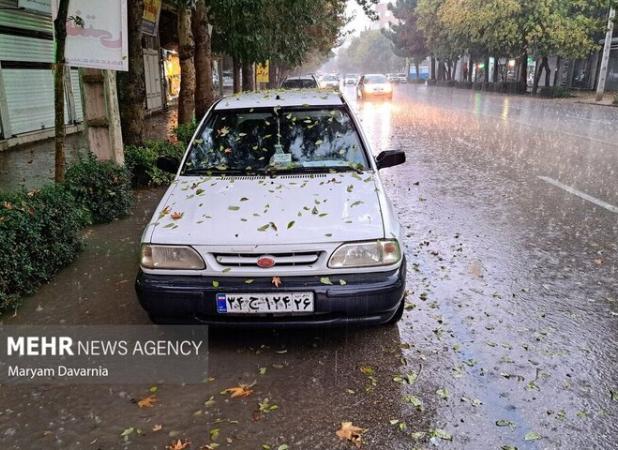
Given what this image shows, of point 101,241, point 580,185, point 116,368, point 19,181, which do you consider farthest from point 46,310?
point 580,185

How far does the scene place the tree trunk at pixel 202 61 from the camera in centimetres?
1149

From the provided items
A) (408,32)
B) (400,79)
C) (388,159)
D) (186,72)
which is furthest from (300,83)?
(400,79)

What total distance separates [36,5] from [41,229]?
10740mm

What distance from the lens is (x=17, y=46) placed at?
1269 centimetres

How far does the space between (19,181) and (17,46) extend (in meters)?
5.49

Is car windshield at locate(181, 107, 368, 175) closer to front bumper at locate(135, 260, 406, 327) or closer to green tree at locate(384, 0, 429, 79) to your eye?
front bumper at locate(135, 260, 406, 327)

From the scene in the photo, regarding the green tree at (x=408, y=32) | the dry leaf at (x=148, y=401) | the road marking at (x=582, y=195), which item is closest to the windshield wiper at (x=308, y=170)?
the dry leaf at (x=148, y=401)

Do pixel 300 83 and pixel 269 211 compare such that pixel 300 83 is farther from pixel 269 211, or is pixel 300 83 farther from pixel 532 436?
pixel 532 436

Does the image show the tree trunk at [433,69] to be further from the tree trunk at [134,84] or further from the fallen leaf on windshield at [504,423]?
the fallen leaf on windshield at [504,423]

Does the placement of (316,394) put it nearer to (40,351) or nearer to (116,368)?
(116,368)

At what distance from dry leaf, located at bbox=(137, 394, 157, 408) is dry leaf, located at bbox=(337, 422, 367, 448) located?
3.68ft

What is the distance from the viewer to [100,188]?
21.7 feet

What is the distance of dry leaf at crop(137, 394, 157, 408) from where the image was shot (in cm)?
317

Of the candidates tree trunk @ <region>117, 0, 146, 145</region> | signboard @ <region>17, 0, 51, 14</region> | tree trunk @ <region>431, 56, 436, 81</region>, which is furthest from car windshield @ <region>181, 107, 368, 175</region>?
tree trunk @ <region>431, 56, 436, 81</region>
